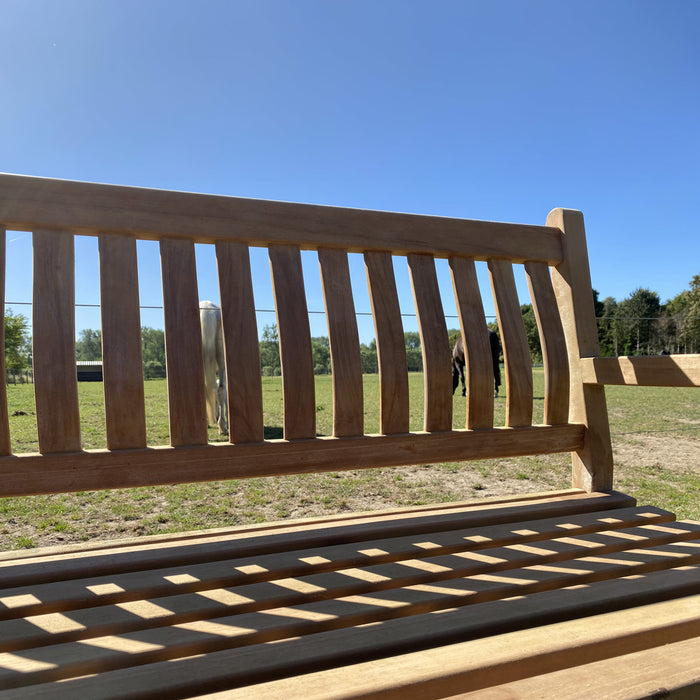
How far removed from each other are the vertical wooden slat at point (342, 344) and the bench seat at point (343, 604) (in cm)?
23

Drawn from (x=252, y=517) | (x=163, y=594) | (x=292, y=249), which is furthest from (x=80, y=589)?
(x=252, y=517)

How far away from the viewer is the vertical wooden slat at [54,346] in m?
0.97

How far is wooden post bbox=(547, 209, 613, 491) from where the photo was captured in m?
1.37

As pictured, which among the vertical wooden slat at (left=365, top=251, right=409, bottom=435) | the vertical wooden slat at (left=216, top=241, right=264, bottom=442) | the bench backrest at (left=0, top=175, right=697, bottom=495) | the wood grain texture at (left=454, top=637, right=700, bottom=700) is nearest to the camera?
the wood grain texture at (left=454, top=637, right=700, bottom=700)

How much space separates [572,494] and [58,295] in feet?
4.27

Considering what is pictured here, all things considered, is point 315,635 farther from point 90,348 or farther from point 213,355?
point 213,355

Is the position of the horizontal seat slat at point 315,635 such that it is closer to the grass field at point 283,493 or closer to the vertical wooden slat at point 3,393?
the vertical wooden slat at point 3,393

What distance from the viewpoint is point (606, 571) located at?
829mm

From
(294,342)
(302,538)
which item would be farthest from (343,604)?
(294,342)

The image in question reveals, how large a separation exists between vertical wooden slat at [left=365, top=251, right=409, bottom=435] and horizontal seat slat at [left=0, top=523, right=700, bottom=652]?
1.11ft

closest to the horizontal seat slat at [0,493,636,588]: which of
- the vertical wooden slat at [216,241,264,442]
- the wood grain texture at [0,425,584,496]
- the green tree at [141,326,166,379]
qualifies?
the wood grain texture at [0,425,584,496]

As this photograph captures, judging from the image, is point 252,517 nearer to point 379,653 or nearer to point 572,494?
point 572,494

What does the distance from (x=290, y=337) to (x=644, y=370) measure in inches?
31.6

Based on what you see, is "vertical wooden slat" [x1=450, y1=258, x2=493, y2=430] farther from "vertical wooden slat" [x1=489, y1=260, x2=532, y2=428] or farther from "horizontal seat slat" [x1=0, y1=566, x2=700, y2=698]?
"horizontal seat slat" [x1=0, y1=566, x2=700, y2=698]
